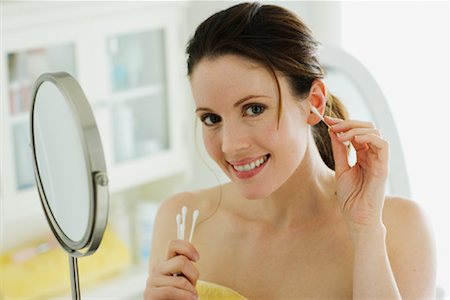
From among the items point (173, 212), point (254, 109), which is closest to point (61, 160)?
point (254, 109)

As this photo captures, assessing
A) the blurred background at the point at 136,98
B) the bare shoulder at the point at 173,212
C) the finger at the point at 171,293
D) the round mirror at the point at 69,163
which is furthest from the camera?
the blurred background at the point at 136,98

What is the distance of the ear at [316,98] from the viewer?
1287mm

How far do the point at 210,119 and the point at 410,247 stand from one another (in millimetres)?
422

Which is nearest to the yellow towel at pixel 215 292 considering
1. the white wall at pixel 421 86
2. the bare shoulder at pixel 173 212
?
the bare shoulder at pixel 173 212

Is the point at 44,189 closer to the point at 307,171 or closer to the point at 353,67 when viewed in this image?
the point at 307,171

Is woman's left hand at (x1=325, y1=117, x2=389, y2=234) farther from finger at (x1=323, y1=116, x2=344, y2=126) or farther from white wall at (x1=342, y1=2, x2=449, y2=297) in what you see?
white wall at (x1=342, y1=2, x2=449, y2=297)

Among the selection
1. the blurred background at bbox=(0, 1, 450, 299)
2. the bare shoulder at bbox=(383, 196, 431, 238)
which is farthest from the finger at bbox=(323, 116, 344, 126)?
the blurred background at bbox=(0, 1, 450, 299)

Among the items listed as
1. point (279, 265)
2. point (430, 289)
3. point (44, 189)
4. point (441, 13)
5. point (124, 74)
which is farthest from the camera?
point (124, 74)

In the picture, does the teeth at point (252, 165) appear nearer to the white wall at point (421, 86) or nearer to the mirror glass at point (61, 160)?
the mirror glass at point (61, 160)

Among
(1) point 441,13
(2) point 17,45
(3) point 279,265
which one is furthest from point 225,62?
(1) point 441,13

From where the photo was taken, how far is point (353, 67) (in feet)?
6.24

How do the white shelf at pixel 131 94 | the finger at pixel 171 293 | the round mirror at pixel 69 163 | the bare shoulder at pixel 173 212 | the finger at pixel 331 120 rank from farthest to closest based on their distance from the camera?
the white shelf at pixel 131 94, the bare shoulder at pixel 173 212, the finger at pixel 331 120, the finger at pixel 171 293, the round mirror at pixel 69 163

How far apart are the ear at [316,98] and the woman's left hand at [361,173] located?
0.22ft

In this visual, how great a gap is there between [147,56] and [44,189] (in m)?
1.62
